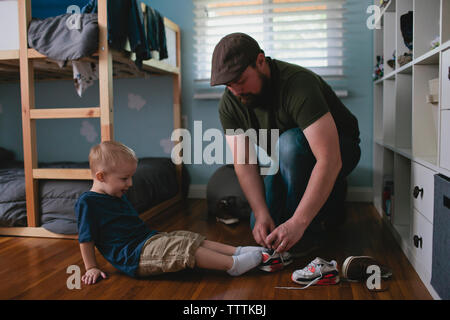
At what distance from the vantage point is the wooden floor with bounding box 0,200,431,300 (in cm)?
113

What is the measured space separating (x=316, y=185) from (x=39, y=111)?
48.5 inches

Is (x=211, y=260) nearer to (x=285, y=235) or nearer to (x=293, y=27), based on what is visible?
(x=285, y=235)

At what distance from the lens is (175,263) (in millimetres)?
1234

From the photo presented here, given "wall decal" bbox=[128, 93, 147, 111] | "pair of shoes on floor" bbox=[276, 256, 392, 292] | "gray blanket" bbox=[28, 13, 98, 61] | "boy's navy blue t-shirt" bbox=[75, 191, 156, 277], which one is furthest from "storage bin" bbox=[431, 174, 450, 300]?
"wall decal" bbox=[128, 93, 147, 111]

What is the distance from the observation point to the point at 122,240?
127cm

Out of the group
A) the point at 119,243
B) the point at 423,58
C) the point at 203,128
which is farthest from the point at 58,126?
the point at 423,58

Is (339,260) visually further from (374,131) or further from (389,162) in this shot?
(374,131)

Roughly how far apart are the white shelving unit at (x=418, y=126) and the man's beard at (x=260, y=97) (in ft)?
1.62

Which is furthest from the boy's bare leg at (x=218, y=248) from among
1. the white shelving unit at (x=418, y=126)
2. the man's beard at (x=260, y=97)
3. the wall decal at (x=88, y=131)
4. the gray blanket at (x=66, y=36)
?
the wall decal at (x=88, y=131)

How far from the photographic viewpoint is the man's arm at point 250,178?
4.36ft

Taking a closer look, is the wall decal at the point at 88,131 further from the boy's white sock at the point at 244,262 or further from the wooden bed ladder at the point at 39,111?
the boy's white sock at the point at 244,262

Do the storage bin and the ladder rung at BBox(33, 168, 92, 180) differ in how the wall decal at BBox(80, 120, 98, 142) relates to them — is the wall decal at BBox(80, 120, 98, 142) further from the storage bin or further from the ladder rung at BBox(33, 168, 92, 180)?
the storage bin

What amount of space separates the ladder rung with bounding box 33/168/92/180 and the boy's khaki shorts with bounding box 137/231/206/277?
0.60m

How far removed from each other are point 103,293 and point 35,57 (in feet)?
3.62
